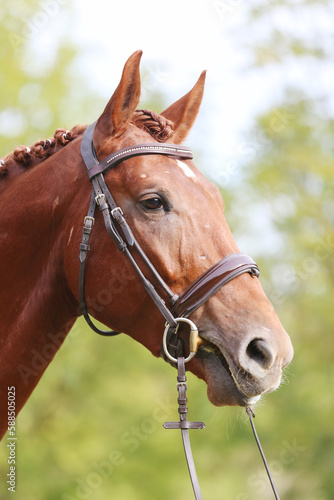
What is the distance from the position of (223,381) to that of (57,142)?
1.81 meters

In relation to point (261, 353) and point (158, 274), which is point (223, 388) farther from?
point (158, 274)

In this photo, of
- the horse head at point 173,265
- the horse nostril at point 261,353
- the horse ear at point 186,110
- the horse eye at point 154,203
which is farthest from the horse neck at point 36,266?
the horse nostril at point 261,353

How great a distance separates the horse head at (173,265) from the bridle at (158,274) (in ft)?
0.11

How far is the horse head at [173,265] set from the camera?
2.56 metres

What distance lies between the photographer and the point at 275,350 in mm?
2496

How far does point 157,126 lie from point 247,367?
5.06 ft

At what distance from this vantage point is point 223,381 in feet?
8.73

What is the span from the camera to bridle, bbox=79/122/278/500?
2701 mm

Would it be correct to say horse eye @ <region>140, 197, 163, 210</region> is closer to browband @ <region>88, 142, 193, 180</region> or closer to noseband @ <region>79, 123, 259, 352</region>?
noseband @ <region>79, 123, 259, 352</region>

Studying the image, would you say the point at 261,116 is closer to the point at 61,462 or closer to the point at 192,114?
the point at 61,462

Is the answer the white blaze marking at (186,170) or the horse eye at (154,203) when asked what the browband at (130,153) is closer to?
the white blaze marking at (186,170)

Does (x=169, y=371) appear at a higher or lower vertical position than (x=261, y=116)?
lower

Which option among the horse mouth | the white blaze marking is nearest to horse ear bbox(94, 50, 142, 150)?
the white blaze marking

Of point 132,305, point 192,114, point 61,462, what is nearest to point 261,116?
point 61,462
